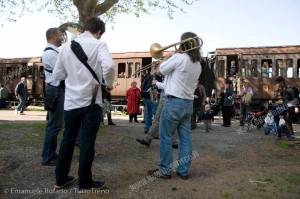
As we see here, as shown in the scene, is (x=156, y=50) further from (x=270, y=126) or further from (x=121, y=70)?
(x=121, y=70)

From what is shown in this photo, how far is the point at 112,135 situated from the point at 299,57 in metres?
16.9

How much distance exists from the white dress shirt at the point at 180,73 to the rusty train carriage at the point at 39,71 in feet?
67.5

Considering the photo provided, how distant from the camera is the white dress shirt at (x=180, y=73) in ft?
20.4

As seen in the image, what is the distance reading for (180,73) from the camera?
623cm

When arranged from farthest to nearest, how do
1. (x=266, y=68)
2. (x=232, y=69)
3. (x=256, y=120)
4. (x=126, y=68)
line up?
(x=126, y=68)
(x=266, y=68)
(x=232, y=69)
(x=256, y=120)

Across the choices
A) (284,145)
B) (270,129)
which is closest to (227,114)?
(270,129)

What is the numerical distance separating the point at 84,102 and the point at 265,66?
21336 millimetres

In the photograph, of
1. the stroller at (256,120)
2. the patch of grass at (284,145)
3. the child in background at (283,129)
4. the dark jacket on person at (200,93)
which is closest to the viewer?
the patch of grass at (284,145)

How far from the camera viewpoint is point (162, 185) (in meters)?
5.72

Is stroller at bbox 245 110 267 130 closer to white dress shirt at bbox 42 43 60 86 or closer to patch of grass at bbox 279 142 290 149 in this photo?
patch of grass at bbox 279 142 290 149

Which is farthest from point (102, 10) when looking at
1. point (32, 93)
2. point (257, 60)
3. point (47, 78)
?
point (32, 93)

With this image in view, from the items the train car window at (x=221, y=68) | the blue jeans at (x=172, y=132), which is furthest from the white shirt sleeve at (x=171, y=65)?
the train car window at (x=221, y=68)

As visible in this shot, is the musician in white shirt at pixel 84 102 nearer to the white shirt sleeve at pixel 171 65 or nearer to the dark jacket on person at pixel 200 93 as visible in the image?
the white shirt sleeve at pixel 171 65

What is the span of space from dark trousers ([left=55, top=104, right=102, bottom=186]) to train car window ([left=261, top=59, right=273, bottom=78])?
829 inches
